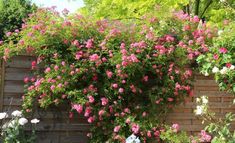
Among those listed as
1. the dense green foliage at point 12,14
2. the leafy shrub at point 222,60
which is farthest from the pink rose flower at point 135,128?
the dense green foliage at point 12,14

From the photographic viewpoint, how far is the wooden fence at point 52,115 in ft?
18.4

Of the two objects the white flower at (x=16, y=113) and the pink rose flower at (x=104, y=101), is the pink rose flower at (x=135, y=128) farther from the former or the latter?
Answer: the white flower at (x=16, y=113)

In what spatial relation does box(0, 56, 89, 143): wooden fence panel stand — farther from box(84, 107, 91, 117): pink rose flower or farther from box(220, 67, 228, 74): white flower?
box(220, 67, 228, 74): white flower

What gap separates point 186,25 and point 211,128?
5.28 feet

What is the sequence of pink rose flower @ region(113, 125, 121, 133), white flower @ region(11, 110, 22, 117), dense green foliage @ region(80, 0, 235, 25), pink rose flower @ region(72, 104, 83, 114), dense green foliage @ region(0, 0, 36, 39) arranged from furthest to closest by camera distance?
dense green foliage @ region(0, 0, 36, 39) < dense green foliage @ region(80, 0, 235, 25) < pink rose flower @ region(113, 125, 121, 133) < pink rose flower @ region(72, 104, 83, 114) < white flower @ region(11, 110, 22, 117)

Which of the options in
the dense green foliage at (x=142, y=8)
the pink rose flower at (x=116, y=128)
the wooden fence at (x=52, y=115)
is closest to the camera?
the pink rose flower at (x=116, y=128)

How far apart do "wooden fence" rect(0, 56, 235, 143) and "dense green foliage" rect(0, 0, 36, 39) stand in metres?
8.53

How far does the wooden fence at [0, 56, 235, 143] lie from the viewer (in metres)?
5.59

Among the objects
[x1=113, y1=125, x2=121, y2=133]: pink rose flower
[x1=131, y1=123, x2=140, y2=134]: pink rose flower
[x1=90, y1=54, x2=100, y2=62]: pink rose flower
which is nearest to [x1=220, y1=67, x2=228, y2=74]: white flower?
[x1=131, y1=123, x2=140, y2=134]: pink rose flower

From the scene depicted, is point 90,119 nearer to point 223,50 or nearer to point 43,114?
point 43,114

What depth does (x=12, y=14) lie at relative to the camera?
46.9 feet

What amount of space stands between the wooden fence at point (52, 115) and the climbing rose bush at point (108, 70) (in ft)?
0.48

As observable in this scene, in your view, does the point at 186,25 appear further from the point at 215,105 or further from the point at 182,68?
the point at 215,105

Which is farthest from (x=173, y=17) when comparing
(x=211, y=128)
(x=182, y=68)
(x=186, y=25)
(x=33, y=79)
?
(x=33, y=79)
